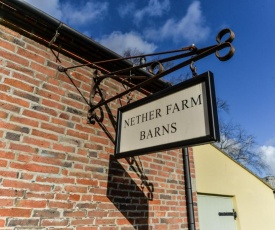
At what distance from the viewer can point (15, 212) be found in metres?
1.94

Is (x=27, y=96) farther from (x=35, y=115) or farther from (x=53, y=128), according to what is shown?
(x=53, y=128)

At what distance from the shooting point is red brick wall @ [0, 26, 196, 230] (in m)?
2.05

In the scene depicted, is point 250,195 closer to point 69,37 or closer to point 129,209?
point 129,209

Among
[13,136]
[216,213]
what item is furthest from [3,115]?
[216,213]

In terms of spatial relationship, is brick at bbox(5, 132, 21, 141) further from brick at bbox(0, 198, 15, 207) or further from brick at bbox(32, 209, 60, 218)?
brick at bbox(32, 209, 60, 218)

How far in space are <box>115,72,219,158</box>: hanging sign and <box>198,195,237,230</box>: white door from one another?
2.61 m

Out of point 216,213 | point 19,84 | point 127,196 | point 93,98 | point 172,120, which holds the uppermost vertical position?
point 93,98

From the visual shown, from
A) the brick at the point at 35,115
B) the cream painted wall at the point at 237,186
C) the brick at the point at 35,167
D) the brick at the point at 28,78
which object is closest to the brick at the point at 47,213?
the brick at the point at 35,167

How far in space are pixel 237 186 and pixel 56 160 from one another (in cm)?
426

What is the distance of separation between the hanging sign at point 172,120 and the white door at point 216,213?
2.61 m

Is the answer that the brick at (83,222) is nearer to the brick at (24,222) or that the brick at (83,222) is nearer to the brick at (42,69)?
the brick at (24,222)

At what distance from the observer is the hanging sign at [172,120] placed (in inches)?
71.9

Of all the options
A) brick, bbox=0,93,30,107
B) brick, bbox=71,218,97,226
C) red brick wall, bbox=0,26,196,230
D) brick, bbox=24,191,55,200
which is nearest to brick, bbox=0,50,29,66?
red brick wall, bbox=0,26,196,230

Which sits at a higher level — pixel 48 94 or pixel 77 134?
pixel 48 94
